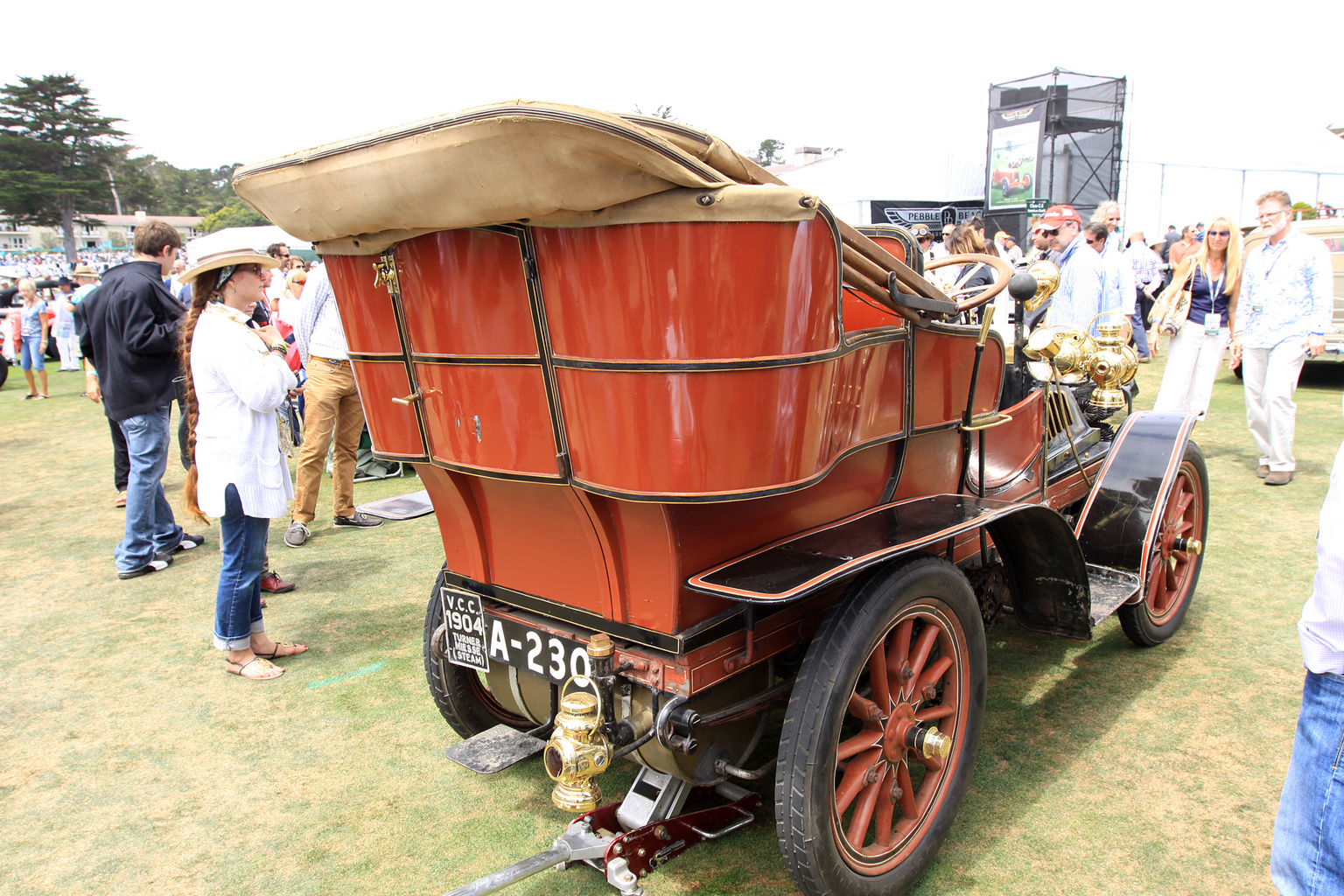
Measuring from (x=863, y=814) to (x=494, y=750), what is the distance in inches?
47.4

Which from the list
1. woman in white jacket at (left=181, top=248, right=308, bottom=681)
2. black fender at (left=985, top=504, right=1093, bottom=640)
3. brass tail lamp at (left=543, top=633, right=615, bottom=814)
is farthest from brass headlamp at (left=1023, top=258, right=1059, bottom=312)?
woman in white jacket at (left=181, top=248, right=308, bottom=681)

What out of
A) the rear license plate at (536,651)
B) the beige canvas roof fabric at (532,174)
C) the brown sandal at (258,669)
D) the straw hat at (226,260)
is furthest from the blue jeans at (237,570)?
the beige canvas roof fabric at (532,174)

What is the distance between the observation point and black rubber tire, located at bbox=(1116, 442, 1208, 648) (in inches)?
145

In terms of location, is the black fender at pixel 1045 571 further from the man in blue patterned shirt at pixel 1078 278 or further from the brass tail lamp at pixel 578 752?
the man in blue patterned shirt at pixel 1078 278

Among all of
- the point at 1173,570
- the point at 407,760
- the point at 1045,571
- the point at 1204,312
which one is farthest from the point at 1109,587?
the point at 1204,312

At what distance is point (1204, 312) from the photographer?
6.80 m

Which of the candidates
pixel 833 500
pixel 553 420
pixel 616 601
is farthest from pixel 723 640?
pixel 553 420

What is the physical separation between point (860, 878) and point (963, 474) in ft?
4.79

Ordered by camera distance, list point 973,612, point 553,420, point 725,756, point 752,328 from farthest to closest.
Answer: point 973,612
point 725,756
point 553,420
point 752,328

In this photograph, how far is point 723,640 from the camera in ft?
7.48

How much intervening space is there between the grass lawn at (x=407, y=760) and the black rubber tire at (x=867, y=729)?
19 cm

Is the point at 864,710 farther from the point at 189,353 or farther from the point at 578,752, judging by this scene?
the point at 189,353

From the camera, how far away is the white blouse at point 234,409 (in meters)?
3.53

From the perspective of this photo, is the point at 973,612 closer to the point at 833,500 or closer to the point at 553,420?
the point at 833,500
